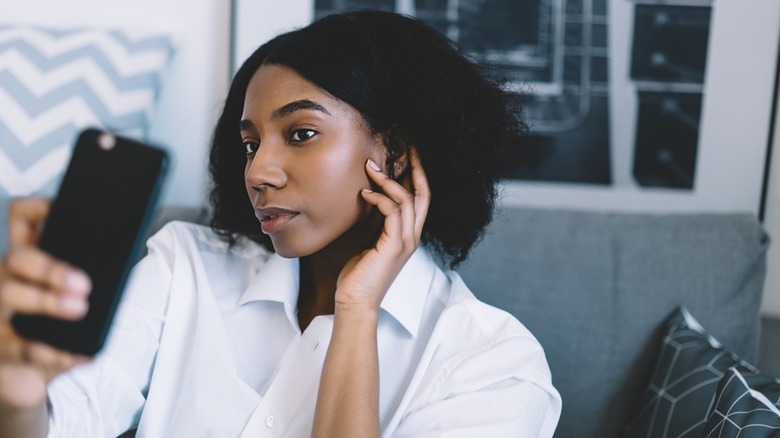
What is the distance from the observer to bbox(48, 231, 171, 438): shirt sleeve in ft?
2.95

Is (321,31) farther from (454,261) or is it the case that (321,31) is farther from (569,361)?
(569,361)

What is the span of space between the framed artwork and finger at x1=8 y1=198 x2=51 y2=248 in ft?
3.33

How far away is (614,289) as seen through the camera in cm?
131

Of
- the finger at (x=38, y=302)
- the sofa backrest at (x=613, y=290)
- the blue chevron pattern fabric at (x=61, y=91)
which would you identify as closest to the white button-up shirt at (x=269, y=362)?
the sofa backrest at (x=613, y=290)

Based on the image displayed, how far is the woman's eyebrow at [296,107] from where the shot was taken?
988 millimetres

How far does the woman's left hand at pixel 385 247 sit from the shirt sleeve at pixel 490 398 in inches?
6.0

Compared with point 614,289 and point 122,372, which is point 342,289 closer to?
point 122,372

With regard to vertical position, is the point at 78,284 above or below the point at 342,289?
above

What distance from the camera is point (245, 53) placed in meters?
1.60

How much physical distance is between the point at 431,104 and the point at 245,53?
68cm

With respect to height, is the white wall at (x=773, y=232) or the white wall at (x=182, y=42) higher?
the white wall at (x=182, y=42)

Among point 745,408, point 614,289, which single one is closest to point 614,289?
point 614,289

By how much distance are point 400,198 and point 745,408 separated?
0.58 metres

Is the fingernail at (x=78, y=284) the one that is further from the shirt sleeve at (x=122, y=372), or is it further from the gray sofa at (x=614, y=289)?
the gray sofa at (x=614, y=289)
